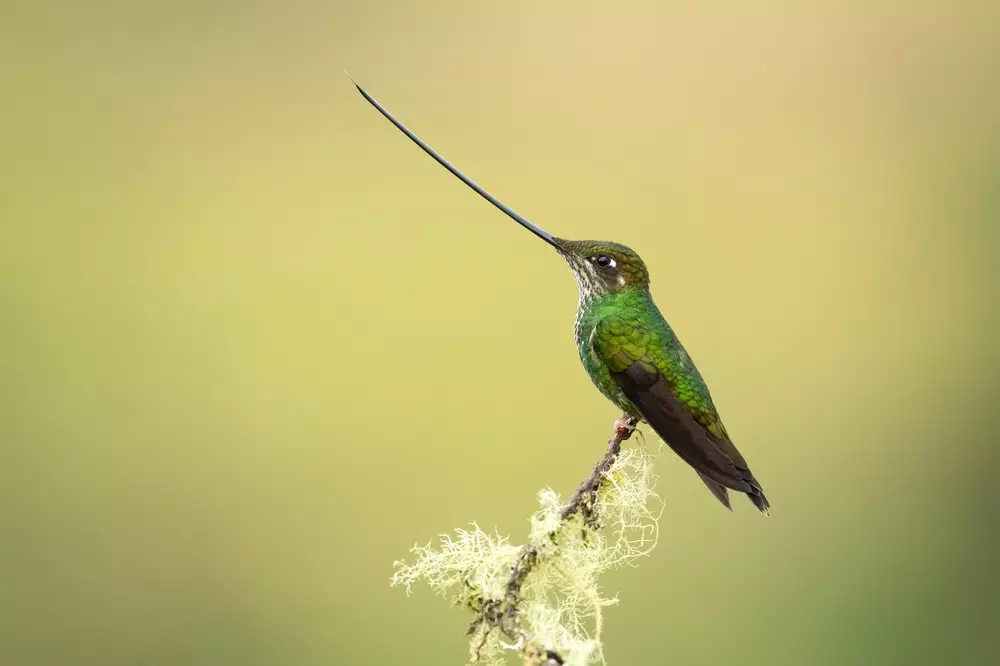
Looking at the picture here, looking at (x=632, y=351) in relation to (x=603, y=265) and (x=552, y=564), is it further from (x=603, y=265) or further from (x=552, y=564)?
(x=552, y=564)

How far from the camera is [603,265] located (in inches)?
68.9

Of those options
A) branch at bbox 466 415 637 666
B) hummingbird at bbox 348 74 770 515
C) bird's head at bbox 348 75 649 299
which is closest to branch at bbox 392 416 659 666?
branch at bbox 466 415 637 666

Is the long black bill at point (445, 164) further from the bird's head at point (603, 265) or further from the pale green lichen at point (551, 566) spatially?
the pale green lichen at point (551, 566)

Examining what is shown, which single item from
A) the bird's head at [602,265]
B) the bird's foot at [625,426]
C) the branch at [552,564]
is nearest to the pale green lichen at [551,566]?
the branch at [552,564]

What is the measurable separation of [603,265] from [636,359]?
0.61 feet

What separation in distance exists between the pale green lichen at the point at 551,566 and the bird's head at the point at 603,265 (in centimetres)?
36

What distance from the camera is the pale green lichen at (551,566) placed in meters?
1.22

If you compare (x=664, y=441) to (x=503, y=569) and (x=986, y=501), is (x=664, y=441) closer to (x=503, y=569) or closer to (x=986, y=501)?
(x=503, y=569)

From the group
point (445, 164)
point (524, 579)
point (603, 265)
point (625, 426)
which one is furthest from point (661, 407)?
point (445, 164)

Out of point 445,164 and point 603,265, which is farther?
point 603,265

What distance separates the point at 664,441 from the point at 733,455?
0.12m

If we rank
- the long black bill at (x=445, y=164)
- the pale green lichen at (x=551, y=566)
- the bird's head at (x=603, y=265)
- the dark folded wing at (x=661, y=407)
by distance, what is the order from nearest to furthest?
the pale green lichen at (x=551, y=566) < the long black bill at (x=445, y=164) < the dark folded wing at (x=661, y=407) < the bird's head at (x=603, y=265)

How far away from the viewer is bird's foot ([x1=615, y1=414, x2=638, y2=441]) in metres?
1.63

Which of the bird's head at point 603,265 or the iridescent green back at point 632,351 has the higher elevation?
the bird's head at point 603,265
